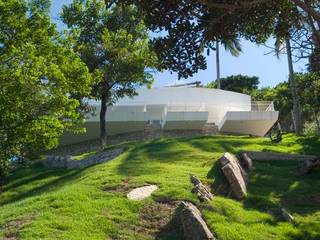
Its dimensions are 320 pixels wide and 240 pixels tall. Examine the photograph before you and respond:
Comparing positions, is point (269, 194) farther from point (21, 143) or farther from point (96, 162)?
point (96, 162)

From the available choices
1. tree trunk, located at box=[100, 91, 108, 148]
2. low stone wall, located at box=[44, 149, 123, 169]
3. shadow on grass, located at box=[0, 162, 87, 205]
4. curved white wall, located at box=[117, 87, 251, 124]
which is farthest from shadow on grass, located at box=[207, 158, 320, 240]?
curved white wall, located at box=[117, 87, 251, 124]

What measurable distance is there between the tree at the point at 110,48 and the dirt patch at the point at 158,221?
52.2 ft

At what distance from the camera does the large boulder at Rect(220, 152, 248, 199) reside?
15.5 metres

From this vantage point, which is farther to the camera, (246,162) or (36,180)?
(36,180)

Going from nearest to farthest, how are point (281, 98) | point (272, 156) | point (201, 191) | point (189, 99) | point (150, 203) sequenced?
point (150, 203), point (201, 191), point (272, 156), point (189, 99), point (281, 98)

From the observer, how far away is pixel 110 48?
103ft

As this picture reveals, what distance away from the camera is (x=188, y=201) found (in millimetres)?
14484

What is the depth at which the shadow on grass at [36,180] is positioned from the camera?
20.3 meters

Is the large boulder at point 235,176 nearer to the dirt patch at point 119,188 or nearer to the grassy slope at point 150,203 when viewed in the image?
the grassy slope at point 150,203

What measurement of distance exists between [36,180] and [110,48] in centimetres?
1028

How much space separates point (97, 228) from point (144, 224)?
1.10 metres

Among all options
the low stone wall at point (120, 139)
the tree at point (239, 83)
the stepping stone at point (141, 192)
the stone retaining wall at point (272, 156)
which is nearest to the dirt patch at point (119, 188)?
the stepping stone at point (141, 192)

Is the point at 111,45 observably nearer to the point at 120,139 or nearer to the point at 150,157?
the point at 120,139

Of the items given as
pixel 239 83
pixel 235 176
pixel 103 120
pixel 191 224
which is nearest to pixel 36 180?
pixel 103 120
